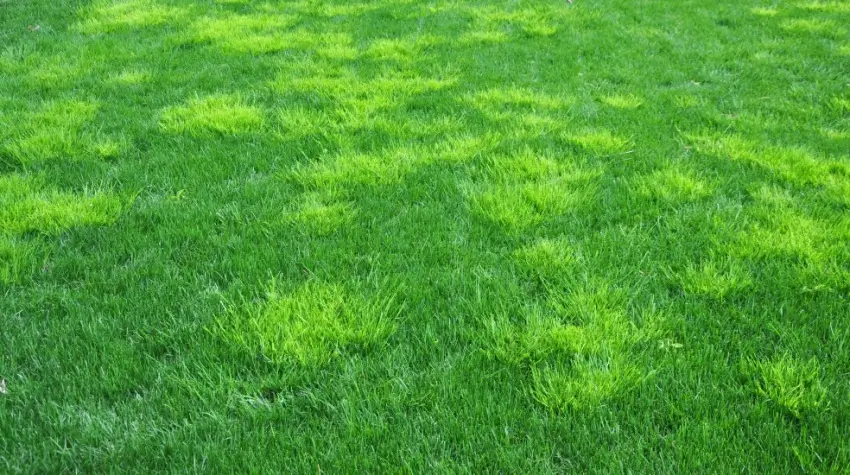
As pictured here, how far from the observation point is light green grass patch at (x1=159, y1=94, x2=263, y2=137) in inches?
199

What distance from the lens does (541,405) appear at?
8.01ft

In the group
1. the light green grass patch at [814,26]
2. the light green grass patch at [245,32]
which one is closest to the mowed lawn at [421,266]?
the light green grass patch at [245,32]

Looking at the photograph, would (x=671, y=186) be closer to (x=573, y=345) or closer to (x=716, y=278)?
(x=716, y=278)

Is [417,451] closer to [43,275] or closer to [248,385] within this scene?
[248,385]

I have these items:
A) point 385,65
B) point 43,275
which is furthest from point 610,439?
point 385,65

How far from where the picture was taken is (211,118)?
17.0 feet

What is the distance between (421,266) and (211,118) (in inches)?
114

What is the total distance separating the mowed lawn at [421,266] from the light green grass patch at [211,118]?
0.12 ft

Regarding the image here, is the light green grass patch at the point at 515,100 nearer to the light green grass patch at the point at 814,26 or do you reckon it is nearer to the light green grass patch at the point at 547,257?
the light green grass patch at the point at 547,257

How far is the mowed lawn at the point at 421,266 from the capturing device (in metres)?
2.29

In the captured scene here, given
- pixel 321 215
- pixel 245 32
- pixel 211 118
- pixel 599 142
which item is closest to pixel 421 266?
pixel 321 215

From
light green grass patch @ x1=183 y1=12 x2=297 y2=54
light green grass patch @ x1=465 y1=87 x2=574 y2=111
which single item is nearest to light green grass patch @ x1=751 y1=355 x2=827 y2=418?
light green grass patch @ x1=465 y1=87 x2=574 y2=111

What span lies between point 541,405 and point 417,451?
1.87 feet

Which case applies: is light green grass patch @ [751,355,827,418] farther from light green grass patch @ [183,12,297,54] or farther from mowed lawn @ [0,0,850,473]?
light green grass patch @ [183,12,297,54]
